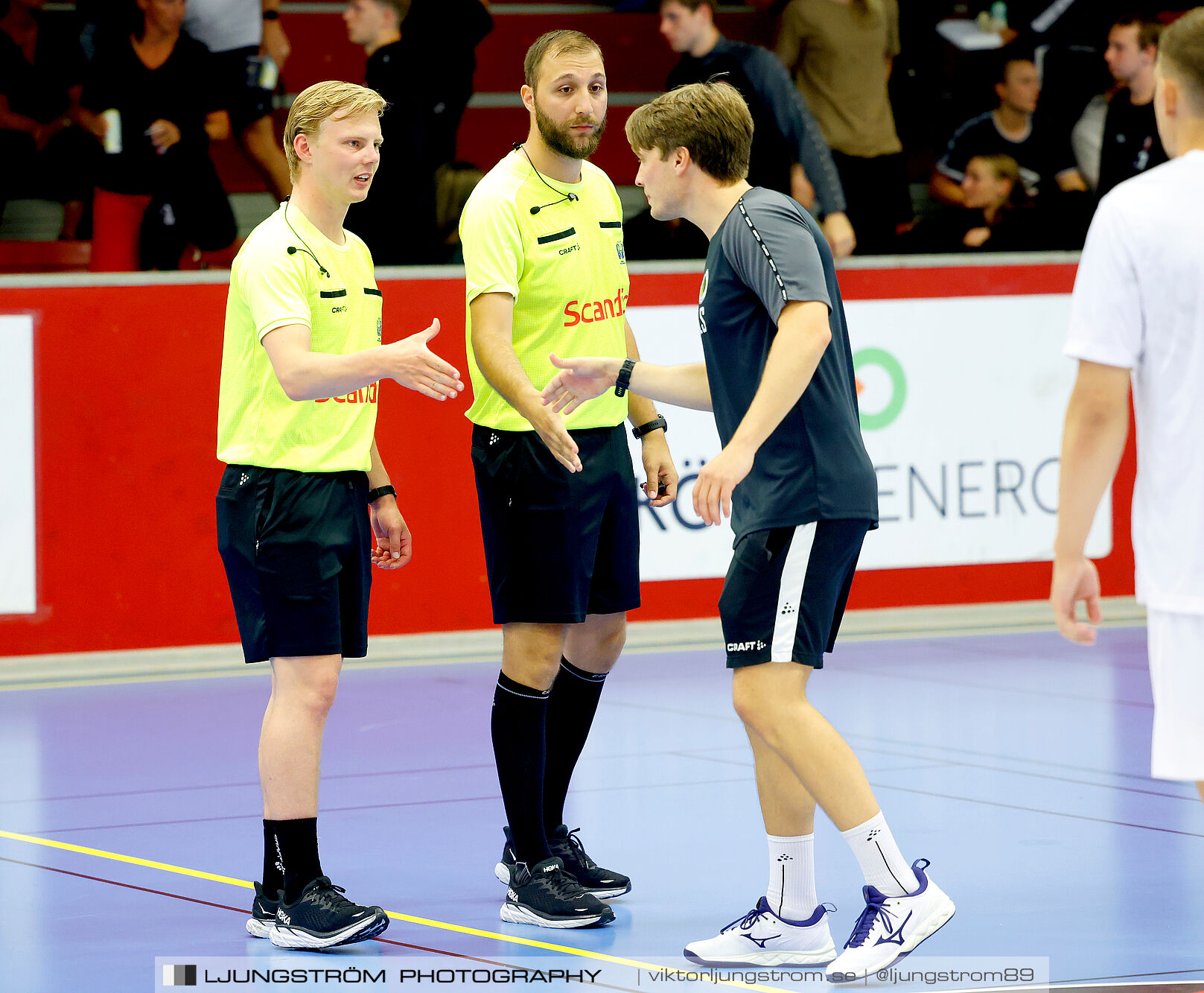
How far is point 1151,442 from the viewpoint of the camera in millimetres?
3682

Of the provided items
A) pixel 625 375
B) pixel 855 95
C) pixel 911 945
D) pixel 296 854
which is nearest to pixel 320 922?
pixel 296 854

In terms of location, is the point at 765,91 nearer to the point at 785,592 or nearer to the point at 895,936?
the point at 785,592

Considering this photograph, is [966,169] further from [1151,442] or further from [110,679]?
[1151,442]

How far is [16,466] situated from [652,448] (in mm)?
4335

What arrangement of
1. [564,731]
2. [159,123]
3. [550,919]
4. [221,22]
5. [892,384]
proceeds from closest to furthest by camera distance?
[550,919] → [564,731] → [159,123] → [221,22] → [892,384]

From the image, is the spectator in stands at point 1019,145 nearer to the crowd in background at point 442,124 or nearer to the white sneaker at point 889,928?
the crowd in background at point 442,124

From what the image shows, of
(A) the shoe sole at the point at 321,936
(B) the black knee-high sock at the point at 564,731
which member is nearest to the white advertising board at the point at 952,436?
(B) the black knee-high sock at the point at 564,731

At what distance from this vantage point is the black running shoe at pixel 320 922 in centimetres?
472

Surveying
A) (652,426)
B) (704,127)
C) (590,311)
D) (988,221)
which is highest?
(988,221)

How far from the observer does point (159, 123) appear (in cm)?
967

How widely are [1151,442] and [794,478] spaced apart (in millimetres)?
1050

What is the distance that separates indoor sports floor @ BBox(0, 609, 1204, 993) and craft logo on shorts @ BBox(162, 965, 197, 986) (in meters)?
0.06

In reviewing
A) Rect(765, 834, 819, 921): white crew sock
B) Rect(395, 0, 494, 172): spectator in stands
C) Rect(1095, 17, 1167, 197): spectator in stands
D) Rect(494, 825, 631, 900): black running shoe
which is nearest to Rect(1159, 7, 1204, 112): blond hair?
Rect(765, 834, 819, 921): white crew sock

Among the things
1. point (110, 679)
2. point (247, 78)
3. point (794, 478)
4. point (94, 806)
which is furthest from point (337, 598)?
point (247, 78)
